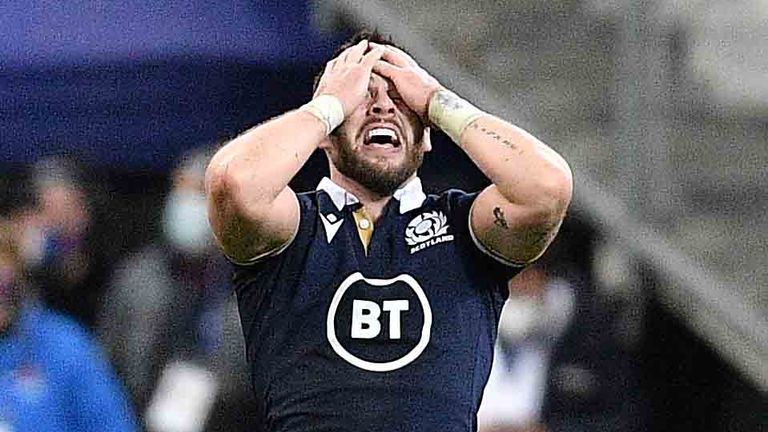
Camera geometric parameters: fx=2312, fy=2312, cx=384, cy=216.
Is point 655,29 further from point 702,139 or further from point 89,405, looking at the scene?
Result: point 89,405

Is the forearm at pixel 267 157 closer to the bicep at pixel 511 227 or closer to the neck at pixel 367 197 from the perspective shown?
the neck at pixel 367 197

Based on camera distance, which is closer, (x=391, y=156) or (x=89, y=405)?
(x=391, y=156)

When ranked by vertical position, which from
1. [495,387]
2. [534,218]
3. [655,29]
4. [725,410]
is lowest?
[725,410]

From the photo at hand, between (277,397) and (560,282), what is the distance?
11.9 feet

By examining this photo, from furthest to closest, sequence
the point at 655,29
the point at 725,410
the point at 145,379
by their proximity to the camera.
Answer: the point at 725,410
the point at 145,379
the point at 655,29

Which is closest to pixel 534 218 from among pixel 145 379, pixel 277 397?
pixel 277 397

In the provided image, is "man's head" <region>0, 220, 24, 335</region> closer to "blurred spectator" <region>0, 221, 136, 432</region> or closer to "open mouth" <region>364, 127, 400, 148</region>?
"blurred spectator" <region>0, 221, 136, 432</region>

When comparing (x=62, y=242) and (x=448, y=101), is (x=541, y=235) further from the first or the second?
(x=62, y=242)

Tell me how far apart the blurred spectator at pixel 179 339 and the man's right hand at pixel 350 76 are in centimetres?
310

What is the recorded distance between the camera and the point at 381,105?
15.3 feet

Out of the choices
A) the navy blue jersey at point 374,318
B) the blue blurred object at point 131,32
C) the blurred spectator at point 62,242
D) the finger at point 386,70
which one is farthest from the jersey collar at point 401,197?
the blurred spectator at point 62,242

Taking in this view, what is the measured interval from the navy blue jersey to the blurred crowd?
10.0 ft

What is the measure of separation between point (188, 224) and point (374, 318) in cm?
373

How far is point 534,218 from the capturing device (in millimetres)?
4555
